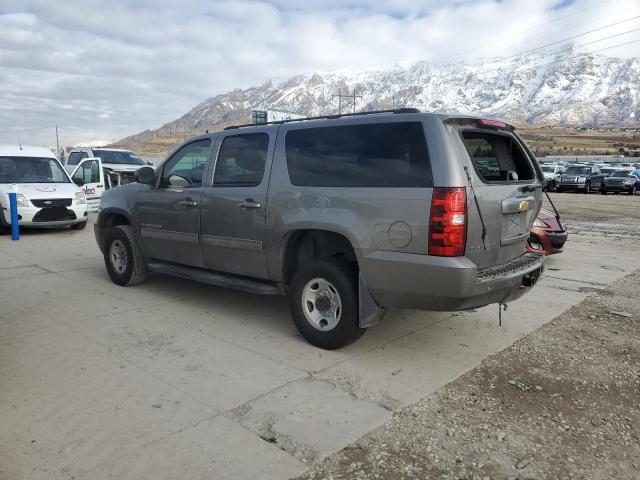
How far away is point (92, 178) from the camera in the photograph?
52.3 ft

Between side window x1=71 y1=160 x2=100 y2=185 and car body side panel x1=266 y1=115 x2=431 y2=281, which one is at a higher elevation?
side window x1=71 y1=160 x2=100 y2=185

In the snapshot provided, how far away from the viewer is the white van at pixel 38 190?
445 inches

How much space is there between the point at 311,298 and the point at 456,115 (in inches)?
76.2

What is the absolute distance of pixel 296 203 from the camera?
15.2 ft

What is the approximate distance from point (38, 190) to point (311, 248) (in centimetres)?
915

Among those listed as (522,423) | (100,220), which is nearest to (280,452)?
(522,423)

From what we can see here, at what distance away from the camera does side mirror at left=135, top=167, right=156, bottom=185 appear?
618cm

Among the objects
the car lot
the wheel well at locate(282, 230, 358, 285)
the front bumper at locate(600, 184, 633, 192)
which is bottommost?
the car lot

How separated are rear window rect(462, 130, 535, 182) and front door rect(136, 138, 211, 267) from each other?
2817mm

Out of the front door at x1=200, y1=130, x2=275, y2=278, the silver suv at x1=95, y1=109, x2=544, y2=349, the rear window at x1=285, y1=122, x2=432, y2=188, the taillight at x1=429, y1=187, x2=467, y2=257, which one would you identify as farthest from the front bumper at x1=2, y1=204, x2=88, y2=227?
the taillight at x1=429, y1=187, x2=467, y2=257

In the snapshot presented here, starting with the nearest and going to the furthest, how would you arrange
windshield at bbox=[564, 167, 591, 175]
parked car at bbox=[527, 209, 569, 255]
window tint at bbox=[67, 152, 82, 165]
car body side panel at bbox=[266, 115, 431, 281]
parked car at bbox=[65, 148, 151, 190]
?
car body side panel at bbox=[266, 115, 431, 281] → parked car at bbox=[527, 209, 569, 255] → parked car at bbox=[65, 148, 151, 190] → window tint at bbox=[67, 152, 82, 165] → windshield at bbox=[564, 167, 591, 175]

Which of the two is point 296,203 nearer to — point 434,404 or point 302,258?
point 302,258

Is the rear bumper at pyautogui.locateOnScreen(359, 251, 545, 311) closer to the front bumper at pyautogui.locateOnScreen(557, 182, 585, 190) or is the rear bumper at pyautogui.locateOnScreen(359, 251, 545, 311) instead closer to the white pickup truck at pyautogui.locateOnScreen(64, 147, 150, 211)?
the white pickup truck at pyautogui.locateOnScreen(64, 147, 150, 211)

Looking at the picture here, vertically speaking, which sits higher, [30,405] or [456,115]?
[456,115]
